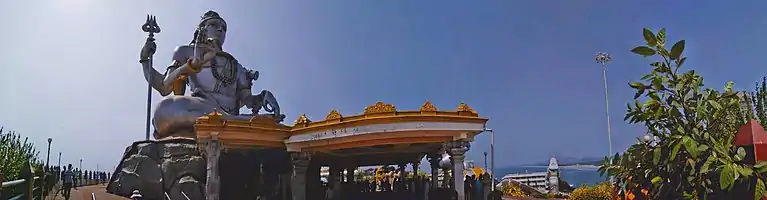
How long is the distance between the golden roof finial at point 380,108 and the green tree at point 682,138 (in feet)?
20.7

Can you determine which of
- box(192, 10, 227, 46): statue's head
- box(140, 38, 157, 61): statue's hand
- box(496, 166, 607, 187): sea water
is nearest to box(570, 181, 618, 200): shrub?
box(496, 166, 607, 187): sea water

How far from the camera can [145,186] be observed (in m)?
16.3

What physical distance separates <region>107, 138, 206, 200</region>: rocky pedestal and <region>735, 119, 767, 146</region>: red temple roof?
1410cm

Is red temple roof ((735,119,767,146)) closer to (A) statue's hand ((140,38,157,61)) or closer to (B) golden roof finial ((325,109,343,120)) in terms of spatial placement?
(B) golden roof finial ((325,109,343,120))

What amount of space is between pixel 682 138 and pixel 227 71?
60.2ft

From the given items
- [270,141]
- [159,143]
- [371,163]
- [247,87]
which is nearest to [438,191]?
[270,141]

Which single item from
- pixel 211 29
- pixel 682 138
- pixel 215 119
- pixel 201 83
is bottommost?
pixel 682 138

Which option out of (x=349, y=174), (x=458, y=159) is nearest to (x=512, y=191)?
(x=349, y=174)

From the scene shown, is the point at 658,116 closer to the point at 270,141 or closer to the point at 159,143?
the point at 270,141

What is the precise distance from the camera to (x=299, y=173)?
1176cm

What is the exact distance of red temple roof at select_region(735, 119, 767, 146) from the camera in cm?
362

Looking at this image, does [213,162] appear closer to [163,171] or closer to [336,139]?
[336,139]

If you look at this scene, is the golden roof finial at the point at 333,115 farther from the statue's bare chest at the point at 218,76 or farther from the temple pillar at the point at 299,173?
the statue's bare chest at the point at 218,76

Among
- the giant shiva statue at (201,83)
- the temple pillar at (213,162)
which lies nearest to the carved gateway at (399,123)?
the temple pillar at (213,162)
